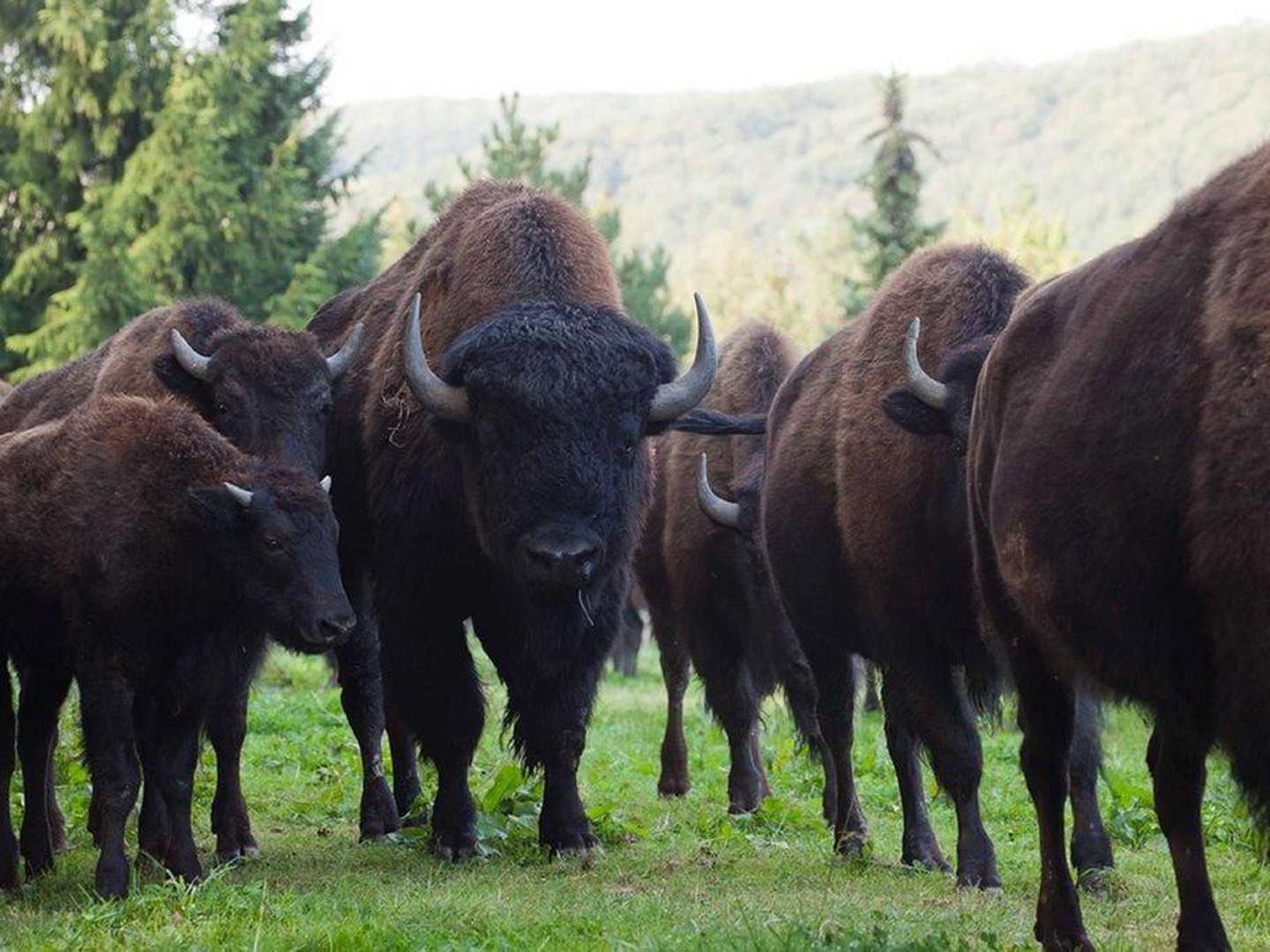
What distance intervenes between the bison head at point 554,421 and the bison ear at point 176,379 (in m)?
1.43

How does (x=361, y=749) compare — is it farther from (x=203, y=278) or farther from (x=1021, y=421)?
(x=203, y=278)

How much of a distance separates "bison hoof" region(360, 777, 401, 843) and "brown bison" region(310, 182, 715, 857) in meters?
0.35

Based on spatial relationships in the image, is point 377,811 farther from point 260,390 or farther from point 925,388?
point 925,388

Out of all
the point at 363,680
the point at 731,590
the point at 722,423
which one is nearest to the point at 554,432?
the point at 722,423

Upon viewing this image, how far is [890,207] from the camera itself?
1735 inches

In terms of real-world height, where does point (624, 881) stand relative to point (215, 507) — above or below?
below

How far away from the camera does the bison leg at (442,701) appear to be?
9500 millimetres

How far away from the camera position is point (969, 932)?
6.49 m

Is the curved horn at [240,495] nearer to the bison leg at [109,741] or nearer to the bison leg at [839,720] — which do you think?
the bison leg at [109,741]

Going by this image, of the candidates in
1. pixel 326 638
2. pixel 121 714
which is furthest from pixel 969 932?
pixel 121 714

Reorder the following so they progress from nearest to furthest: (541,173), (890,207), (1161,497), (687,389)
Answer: (1161,497) < (687,389) < (541,173) < (890,207)

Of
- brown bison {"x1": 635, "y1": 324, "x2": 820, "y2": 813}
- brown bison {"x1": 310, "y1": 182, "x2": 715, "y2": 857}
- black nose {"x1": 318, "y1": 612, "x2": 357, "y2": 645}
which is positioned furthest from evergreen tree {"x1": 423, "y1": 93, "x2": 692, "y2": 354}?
black nose {"x1": 318, "y1": 612, "x2": 357, "y2": 645}

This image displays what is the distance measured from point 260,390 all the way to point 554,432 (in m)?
2.03

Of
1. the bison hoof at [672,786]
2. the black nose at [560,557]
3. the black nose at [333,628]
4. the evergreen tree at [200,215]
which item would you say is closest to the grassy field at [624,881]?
the bison hoof at [672,786]
